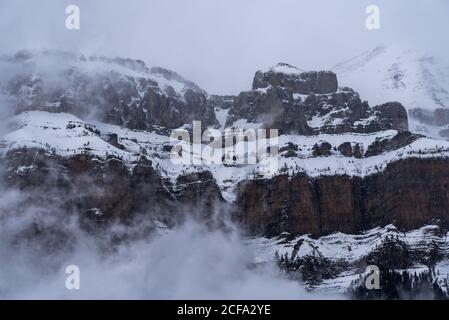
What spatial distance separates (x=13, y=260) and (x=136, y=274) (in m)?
24.4

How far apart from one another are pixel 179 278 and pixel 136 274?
8.58 meters
